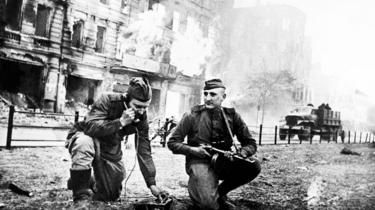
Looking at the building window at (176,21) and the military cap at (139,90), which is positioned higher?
the building window at (176,21)

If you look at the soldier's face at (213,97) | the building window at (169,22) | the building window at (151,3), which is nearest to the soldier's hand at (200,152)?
the soldier's face at (213,97)

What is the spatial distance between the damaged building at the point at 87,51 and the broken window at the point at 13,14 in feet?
0.14

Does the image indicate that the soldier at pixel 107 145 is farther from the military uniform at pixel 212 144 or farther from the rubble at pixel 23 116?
the rubble at pixel 23 116

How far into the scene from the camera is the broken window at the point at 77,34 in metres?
18.5

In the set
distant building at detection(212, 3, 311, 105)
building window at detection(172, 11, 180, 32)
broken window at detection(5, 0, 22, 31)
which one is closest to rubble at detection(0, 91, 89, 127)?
broken window at detection(5, 0, 22, 31)

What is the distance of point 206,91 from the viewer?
349 cm

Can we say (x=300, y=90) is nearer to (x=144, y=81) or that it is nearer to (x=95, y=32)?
(x=95, y=32)

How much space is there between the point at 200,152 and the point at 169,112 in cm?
2017

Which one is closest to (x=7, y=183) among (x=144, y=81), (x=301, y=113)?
(x=144, y=81)

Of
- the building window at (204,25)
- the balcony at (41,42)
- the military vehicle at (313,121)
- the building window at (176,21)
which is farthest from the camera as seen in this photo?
the building window at (204,25)

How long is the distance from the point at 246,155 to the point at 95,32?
17777 millimetres

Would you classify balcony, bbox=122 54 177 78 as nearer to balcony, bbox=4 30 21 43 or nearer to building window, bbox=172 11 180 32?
building window, bbox=172 11 180 32

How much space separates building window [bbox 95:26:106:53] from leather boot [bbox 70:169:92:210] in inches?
696

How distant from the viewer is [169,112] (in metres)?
23.4
